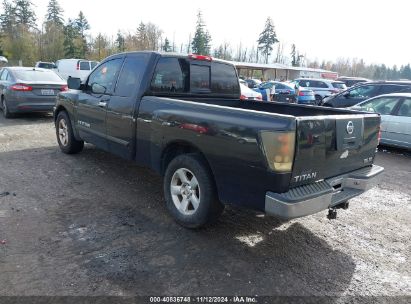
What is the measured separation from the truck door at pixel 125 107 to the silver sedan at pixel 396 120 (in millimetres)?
6349

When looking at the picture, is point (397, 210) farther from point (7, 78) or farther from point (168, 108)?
point (7, 78)

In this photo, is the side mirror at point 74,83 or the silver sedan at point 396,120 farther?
the silver sedan at point 396,120

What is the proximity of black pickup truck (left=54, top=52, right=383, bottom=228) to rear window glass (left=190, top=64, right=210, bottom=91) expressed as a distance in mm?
14

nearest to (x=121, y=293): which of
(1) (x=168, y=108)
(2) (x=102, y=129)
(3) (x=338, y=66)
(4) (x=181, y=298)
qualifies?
(4) (x=181, y=298)

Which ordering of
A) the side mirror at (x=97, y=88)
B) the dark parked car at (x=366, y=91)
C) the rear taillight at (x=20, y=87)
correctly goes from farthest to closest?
the dark parked car at (x=366, y=91) < the rear taillight at (x=20, y=87) < the side mirror at (x=97, y=88)

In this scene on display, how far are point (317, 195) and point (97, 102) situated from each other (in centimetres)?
368

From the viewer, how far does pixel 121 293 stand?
2.84 metres

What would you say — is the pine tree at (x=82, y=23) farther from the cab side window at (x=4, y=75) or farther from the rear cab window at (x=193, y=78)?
the rear cab window at (x=193, y=78)

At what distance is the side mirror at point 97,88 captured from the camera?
17.9 ft

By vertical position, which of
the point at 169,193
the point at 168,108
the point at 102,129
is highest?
the point at 168,108

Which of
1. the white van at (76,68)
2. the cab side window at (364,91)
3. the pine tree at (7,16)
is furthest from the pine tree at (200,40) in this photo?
the cab side window at (364,91)

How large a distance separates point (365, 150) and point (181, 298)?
2.52 meters

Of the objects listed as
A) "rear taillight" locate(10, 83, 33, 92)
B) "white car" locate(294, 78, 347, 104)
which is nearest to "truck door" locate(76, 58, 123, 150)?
"rear taillight" locate(10, 83, 33, 92)

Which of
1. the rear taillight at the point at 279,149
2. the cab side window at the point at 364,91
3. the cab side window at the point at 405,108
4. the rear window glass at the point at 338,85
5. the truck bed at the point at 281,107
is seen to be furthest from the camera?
the rear window glass at the point at 338,85
